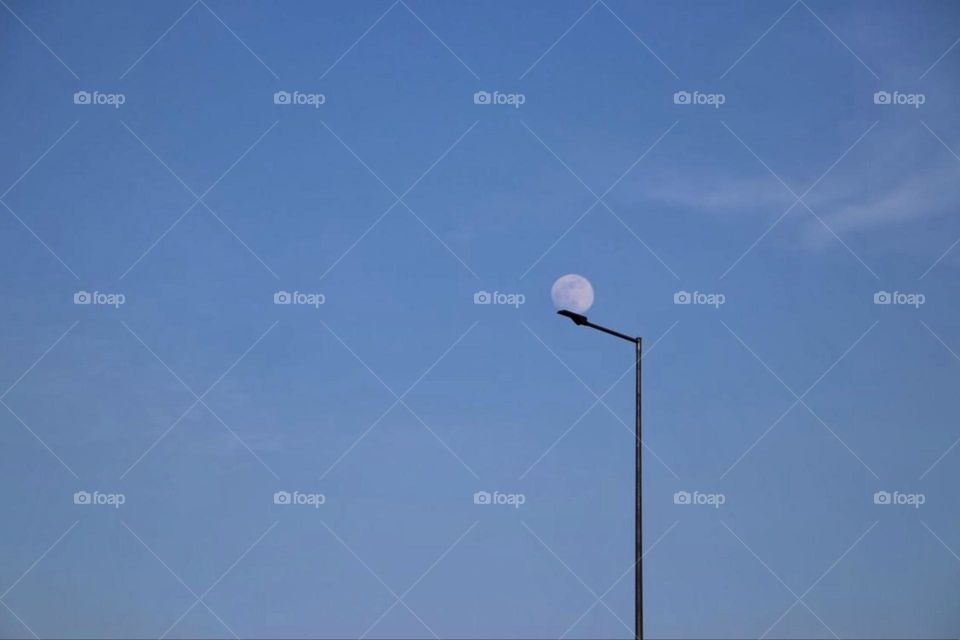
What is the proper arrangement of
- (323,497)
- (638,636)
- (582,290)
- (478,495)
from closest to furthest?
(638,636) → (582,290) → (478,495) → (323,497)

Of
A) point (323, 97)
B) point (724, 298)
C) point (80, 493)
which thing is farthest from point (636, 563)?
point (80, 493)

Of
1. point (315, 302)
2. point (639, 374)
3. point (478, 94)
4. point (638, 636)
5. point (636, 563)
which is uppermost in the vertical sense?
point (478, 94)

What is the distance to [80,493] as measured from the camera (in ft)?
93.9

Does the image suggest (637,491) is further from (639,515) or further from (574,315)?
(574,315)

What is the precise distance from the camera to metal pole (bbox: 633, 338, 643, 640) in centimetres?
1906

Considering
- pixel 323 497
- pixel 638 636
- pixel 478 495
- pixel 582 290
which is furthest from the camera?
pixel 323 497

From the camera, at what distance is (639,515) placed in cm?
1948

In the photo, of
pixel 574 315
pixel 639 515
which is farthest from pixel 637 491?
pixel 574 315

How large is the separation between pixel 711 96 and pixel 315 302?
10.8 m

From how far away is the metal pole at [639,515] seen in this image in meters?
19.1

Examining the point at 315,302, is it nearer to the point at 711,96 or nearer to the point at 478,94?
the point at 478,94

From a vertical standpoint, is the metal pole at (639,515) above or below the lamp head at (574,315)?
below

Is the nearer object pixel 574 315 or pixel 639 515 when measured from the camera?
pixel 639 515

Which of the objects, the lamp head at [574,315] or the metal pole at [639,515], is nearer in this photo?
the metal pole at [639,515]
